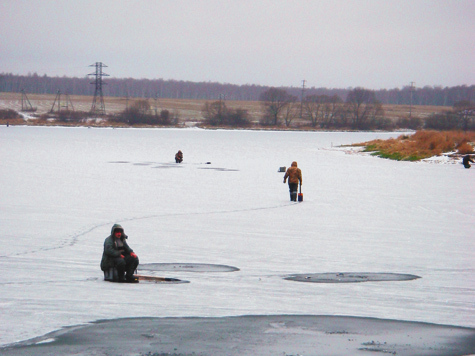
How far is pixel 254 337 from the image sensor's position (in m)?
8.20

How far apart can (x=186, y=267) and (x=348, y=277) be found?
260 cm

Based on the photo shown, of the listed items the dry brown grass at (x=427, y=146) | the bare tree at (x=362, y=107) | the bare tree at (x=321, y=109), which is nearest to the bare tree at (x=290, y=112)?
the bare tree at (x=321, y=109)

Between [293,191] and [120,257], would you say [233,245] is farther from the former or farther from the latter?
[293,191]

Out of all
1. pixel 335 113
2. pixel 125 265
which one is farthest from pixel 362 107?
pixel 125 265

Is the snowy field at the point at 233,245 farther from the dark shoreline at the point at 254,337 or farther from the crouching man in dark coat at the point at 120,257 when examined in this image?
the dark shoreline at the point at 254,337

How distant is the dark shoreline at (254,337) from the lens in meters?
7.65

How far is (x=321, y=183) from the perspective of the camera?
104 ft

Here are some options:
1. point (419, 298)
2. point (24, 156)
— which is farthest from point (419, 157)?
point (419, 298)

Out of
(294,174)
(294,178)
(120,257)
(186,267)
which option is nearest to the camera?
(120,257)

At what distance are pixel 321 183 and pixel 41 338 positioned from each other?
2427 cm

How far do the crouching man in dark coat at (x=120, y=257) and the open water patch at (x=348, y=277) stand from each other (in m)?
2.35

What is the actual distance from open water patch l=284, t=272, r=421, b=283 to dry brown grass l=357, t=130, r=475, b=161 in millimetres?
40121

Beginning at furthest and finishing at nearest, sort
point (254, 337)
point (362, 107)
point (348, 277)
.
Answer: point (362, 107) → point (348, 277) → point (254, 337)

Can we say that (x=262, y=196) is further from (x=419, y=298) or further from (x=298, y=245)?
(x=419, y=298)
